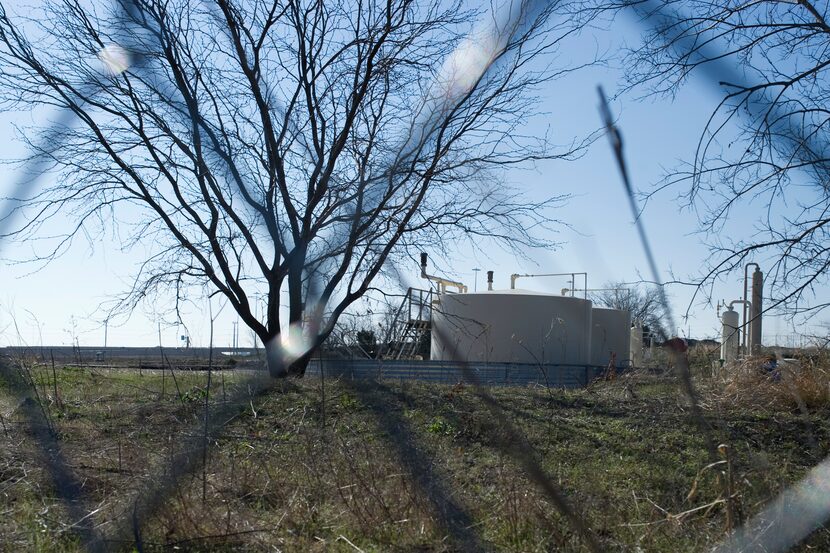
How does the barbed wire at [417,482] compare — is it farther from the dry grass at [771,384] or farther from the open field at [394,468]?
the dry grass at [771,384]

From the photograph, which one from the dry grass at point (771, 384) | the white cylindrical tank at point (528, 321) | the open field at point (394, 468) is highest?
the white cylindrical tank at point (528, 321)

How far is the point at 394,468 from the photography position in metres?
5.23

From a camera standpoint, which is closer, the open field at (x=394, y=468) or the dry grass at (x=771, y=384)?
the open field at (x=394, y=468)

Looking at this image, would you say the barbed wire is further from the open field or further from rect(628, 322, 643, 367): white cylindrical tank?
rect(628, 322, 643, 367): white cylindrical tank

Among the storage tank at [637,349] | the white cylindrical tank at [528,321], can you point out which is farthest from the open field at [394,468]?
the white cylindrical tank at [528,321]

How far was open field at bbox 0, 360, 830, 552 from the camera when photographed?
4215 mm

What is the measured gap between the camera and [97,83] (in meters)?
9.40

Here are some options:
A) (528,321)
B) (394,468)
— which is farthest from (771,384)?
(528,321)

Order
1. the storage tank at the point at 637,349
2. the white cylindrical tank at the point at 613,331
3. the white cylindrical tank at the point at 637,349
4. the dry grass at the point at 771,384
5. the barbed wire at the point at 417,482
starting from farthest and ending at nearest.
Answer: the white cylindrical tank at the point at 613,331 < the white cylindrical tank at the point at 637,349 < the storage tank at the point at 637,349 < the dry grass at the point at 771,384 < the barbed wire at the point at 417,482

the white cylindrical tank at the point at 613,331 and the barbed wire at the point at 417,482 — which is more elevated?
the white cylindrical tank at the point at 613,331

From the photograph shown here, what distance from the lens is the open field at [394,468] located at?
4215 millimetres

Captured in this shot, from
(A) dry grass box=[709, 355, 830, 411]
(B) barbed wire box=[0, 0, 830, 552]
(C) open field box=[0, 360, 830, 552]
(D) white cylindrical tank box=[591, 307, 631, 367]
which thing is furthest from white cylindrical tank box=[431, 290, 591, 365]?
(B) barbed wire box=[0, 0, 830, 552]

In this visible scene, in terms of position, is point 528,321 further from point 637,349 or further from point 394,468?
point 394,468

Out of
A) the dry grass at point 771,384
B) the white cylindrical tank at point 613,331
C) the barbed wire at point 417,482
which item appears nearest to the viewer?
the barbed wire at point 417,482
